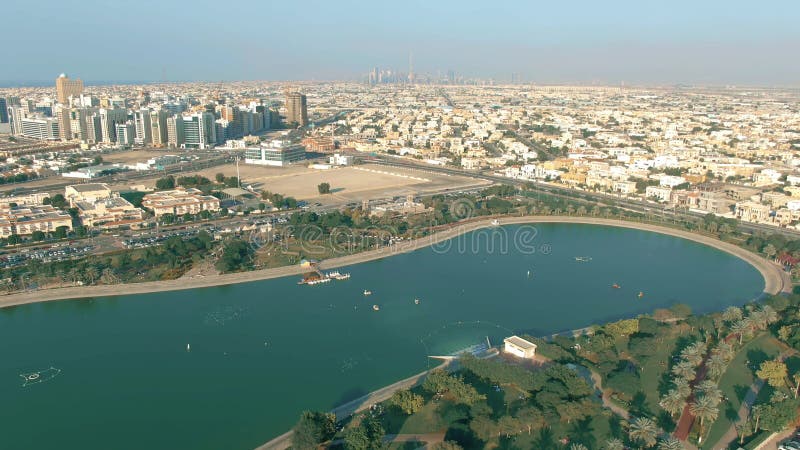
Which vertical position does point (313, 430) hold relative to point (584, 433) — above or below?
above

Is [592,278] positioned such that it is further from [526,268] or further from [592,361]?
[592,361]

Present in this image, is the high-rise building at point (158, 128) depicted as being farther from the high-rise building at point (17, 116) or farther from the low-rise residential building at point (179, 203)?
the low-rise residential building at point (179, 203)

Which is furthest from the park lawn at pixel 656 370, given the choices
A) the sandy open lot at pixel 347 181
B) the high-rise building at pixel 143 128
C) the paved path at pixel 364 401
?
the high-rise building at pixel 143 128

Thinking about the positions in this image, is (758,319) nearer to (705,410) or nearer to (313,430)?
(705,410)

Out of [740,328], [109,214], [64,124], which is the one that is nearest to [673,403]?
[740,328]

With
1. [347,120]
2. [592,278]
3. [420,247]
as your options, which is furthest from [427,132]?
[592,278]

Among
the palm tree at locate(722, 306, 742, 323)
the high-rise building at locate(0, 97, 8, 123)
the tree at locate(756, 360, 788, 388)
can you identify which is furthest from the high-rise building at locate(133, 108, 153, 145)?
the tree at locate(756, 360, 788, 388)
